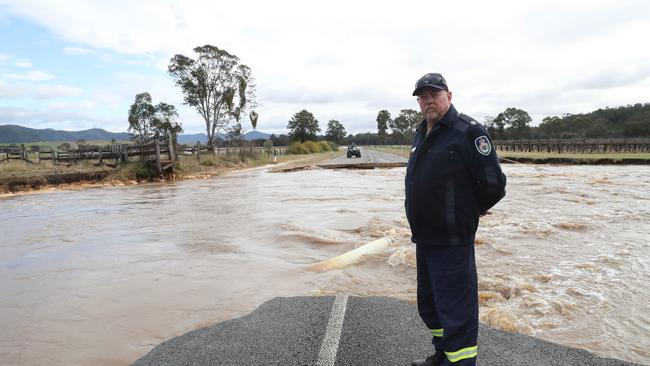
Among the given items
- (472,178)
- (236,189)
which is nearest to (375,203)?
(236,189)

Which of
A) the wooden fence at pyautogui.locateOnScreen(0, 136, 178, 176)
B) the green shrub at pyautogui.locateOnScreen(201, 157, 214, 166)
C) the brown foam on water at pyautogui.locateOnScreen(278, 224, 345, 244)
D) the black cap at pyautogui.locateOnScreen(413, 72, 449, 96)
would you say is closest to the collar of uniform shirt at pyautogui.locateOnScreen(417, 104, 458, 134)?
the black cap at pyautogui.locateOnScreen(413, 72, 449, 96)

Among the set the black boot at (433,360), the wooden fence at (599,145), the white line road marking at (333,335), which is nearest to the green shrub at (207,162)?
the white line road marking at (333,335)

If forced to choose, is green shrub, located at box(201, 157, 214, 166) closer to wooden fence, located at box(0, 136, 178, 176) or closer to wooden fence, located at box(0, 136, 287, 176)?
wooden fence, located at box(0, 136, 287, 176)

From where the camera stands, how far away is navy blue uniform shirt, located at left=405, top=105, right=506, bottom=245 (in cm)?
257

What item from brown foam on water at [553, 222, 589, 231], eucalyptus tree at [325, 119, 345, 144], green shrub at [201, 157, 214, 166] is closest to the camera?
brown foam on water at [553, 222, 589, 231]

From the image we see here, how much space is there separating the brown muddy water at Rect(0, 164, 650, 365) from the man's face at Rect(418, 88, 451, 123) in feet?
7.91

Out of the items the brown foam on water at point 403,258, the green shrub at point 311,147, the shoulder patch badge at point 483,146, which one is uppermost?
the shoulder patch badge at point 483,146

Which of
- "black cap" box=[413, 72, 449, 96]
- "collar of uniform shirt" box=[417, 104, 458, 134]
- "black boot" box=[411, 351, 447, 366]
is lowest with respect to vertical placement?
"black boot" box=[411, 351, 447, 366]

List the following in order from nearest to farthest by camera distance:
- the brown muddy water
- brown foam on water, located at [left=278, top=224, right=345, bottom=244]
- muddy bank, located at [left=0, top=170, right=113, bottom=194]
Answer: the brown muddy water → brown foam on water, located at [left=278, top=224, right=345, bottom=244] → muddy bank, located at [left=0, top=170, right=113, bottom=194]

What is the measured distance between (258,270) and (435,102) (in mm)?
4250

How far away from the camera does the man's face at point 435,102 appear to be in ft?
8.87

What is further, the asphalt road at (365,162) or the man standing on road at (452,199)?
the asphalt road at (365,162)

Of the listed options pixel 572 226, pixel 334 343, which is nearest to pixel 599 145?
pixel 572 226

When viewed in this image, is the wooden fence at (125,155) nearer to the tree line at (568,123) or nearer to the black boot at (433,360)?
the black boot at (433,360)
